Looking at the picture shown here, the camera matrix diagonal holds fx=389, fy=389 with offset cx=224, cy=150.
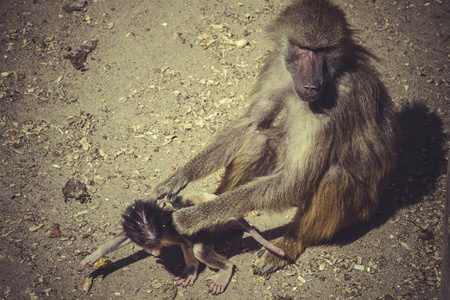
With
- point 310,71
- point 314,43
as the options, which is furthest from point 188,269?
point 314,43

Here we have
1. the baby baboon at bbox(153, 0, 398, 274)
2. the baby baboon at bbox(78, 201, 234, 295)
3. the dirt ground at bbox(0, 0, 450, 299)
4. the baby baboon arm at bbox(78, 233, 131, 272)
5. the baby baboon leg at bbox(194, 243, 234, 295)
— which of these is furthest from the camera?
the dirt ground at bbox(0, 0, 450, 299)

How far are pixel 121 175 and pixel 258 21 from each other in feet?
9.81

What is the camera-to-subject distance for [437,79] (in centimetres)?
496

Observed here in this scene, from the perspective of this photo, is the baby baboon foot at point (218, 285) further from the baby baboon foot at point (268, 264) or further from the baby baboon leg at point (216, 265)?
the baby baboon foot at point (268, 264)

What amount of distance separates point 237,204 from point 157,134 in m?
1.82

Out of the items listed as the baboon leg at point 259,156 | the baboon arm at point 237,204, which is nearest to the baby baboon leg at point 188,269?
the baboon arm at point 237,204

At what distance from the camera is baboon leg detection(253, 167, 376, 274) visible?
3482 millimetres

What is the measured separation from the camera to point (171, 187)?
158 inches

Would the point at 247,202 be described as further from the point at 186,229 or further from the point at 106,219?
the point at 106,219

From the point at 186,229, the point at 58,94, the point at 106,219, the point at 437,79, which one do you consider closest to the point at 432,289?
the point at 186,229

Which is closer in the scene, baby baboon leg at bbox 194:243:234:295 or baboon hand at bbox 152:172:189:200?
baby baboon leg at bbox 194:243:234:295

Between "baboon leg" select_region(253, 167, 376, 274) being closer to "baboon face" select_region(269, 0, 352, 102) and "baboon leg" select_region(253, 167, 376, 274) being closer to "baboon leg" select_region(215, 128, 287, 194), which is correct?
"baboon leg" select_region(215, 128, 287, 194)

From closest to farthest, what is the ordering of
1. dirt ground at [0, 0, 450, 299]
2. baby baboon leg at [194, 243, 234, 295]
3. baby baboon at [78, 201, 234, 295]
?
baby baboon at [78, 201, 234, 295] < baby baboon leg at [194, 243, 234, 295] < dirt ground at [0, 0, 450, 299]

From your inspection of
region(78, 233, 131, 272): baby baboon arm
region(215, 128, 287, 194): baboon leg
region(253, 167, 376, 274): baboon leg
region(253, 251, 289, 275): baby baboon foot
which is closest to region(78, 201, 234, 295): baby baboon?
region(78, 233, 131, 272): baby baboon arm
